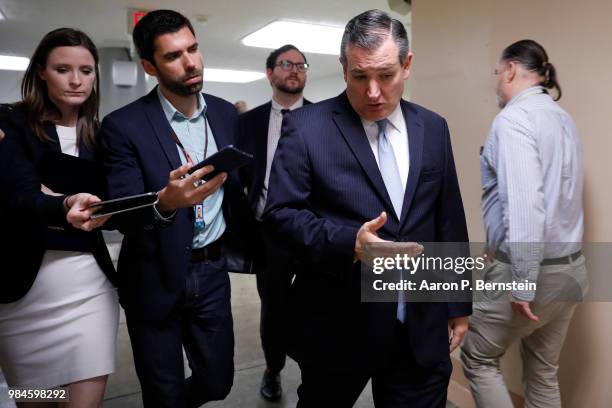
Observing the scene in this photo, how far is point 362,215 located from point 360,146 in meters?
0.19

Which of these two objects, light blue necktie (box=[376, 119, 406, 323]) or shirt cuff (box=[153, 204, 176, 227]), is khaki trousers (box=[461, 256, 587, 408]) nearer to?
light blue necktie (box=[376, 119, 406, 323])

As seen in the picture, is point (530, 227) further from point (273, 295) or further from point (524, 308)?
point (273, 295)

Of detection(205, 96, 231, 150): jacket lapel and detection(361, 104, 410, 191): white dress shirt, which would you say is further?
detection(205, 96, 231, 150): jacket lapel

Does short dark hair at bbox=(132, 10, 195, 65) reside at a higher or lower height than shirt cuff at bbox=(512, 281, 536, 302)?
higher

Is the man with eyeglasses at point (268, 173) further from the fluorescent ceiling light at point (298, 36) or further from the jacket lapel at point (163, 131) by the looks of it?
the fluorescent ceiling light at point (298, 36)

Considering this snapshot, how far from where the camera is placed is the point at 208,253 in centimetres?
170

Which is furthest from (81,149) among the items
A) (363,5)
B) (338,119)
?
(363,5)

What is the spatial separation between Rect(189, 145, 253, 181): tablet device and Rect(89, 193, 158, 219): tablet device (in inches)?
5.4

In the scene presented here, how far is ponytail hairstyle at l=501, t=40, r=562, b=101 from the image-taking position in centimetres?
183

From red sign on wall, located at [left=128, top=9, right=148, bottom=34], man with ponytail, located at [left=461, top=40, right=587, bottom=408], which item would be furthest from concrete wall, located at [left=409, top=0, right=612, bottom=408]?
red sign on wall, located at [left=128, top=9, right=148, bottom=34]

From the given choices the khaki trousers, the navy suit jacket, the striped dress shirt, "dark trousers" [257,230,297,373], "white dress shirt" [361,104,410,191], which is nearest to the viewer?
"white dress shirt" [361,104,410,191]

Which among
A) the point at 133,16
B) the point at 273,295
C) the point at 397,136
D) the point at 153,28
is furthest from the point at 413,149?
the point at 133,16

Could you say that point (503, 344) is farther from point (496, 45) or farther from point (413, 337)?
point (496, 45)

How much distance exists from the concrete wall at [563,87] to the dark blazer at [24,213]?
1903mm
